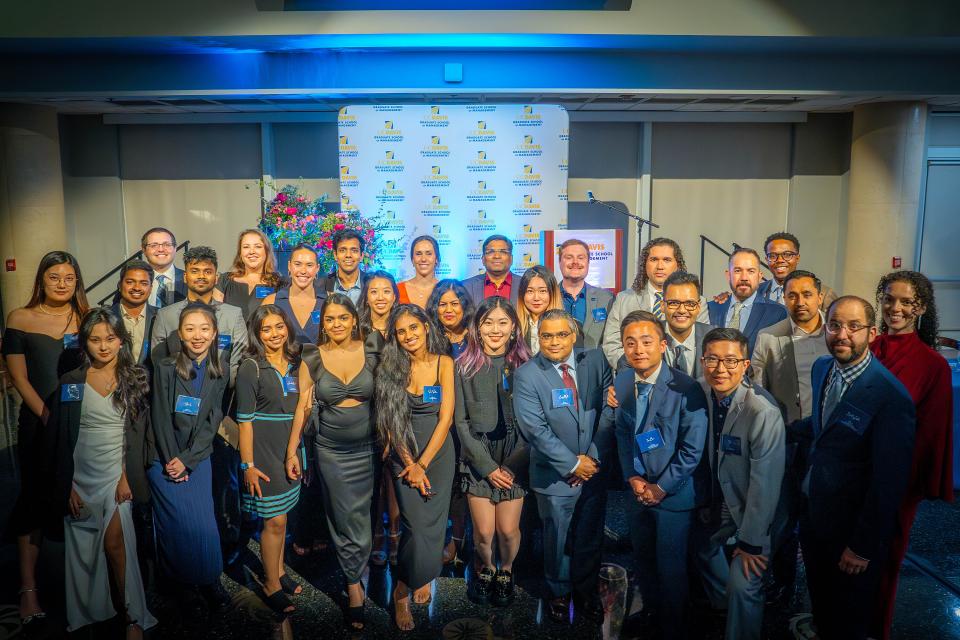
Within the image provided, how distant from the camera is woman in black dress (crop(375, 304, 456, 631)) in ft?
10.6

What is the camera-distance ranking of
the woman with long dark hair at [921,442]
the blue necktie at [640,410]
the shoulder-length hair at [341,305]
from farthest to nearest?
the shoulder-length hair at [341,305]
the blue necktie at [640,410]
the woman with long dark hair at [921,442]

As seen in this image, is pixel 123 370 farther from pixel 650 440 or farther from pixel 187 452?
pixel 650 440

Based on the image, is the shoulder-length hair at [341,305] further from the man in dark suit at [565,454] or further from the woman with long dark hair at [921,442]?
the woman with long dark hair at [921,442]

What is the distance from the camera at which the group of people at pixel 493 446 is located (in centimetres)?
267

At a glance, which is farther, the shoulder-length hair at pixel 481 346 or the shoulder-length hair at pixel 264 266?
the shoulder-length hair at pixel 264 266

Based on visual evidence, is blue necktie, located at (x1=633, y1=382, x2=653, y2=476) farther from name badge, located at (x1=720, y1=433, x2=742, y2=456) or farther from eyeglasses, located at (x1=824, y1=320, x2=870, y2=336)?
eyeglasses, located at (x1=824, y1=320, x2=870, y2=336)

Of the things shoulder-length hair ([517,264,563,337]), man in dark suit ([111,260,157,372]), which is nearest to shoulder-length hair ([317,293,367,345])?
shoulder-length hair ([517,264,563,337])

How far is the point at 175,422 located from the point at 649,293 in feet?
9.56

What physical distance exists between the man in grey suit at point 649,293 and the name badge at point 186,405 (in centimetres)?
240

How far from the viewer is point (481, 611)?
332 cm

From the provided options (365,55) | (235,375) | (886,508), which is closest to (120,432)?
(235,375)

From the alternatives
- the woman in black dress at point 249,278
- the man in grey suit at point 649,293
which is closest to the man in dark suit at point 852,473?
the man in grey suit at point 649,293

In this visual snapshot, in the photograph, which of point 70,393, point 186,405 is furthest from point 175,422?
point 70,393

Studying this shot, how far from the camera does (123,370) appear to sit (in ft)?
10.0
